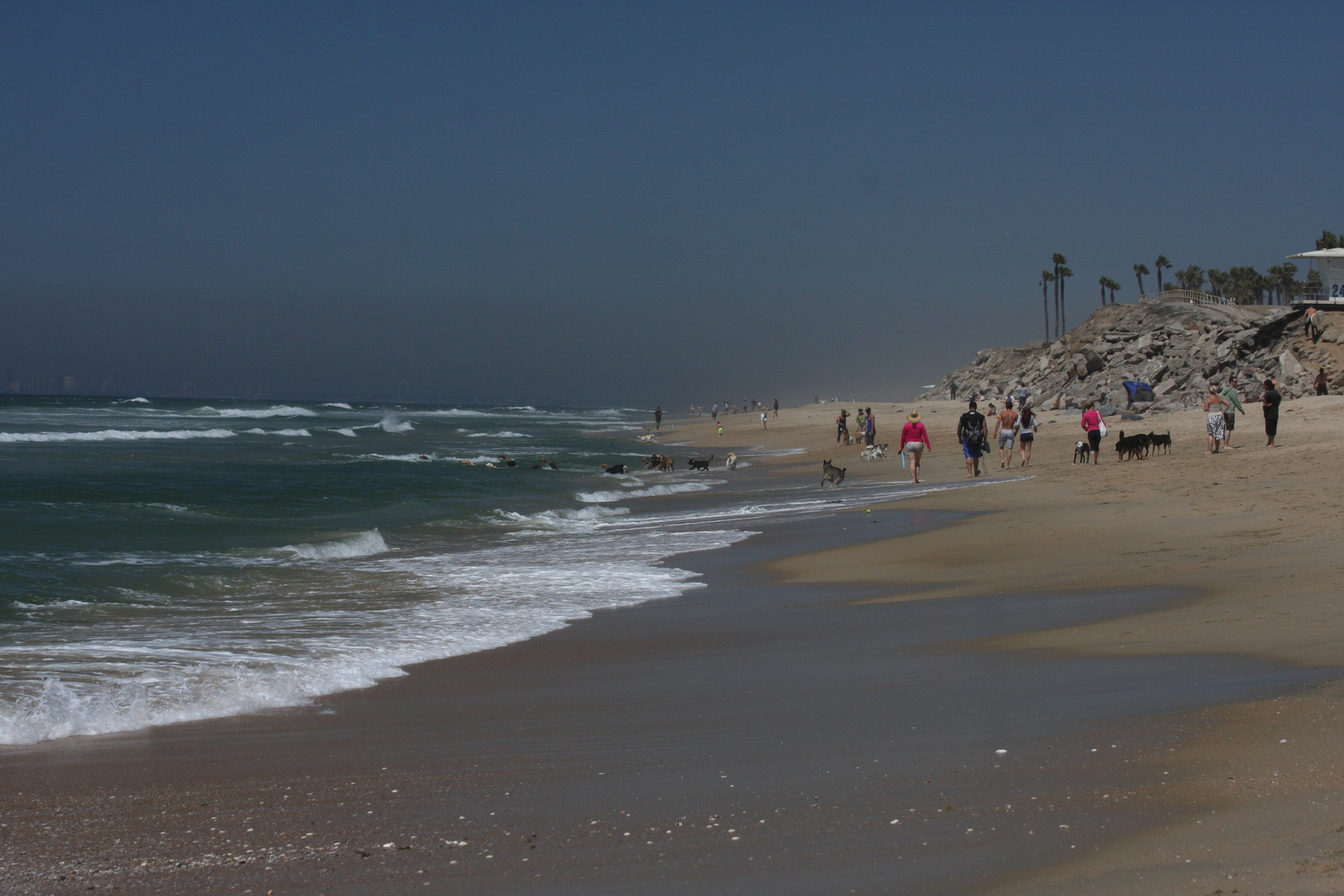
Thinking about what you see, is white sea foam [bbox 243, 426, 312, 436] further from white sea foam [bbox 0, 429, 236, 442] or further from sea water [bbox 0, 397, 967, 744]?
sea water [bbox 0, 397, 967, 744]

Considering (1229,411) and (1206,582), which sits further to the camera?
(1229,411)

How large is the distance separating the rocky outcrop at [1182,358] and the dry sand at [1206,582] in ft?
37.8

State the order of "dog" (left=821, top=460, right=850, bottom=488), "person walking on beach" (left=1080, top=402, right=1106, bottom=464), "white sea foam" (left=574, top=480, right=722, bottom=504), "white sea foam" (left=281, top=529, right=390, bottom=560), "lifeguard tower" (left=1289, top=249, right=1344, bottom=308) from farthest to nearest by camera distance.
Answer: "lifeguard tower" (left=1289, top=249, right=1344, bottom=308), "white sea foam" (left=574, top=480, right=722, bottom=504), "dog" (left=821, top=460, right=850, bottom=488), "person walking on beach" (left=1080, top=402, right=1106, bottom=464), "white sea foam" (left=281, top=529, right=390, bottom=560)

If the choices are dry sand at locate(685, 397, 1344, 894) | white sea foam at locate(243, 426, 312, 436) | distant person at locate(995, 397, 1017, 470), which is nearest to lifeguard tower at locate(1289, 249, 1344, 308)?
dry sand at locate(685, 397, 1344, 894)

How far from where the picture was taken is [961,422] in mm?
20281

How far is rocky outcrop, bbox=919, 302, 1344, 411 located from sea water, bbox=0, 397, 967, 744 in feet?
60.8

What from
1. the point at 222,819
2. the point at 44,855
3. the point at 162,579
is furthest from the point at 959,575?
the point at 162,579

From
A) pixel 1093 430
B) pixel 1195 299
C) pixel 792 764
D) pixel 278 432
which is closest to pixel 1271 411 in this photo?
pixel 1093 430

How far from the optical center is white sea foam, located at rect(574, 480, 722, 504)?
23.3 meters

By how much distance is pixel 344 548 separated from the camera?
14930 millimetres

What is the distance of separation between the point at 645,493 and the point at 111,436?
4308 cm

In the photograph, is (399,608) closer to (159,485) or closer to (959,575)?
(959,575)

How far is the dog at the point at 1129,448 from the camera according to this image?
19844 mm

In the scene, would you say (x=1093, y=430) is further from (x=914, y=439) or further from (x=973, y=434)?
(x=914, y=439)
